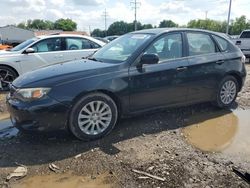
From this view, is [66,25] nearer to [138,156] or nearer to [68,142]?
[68,142]

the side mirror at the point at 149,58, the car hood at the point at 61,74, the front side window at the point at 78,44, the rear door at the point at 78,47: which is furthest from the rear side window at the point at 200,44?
the front side window at the point at 78,44

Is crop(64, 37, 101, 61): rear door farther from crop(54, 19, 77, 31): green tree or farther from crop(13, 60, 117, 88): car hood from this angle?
crop(54, 19, 77, 31): green tree

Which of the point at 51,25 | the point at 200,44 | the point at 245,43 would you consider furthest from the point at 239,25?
the point at 51,25

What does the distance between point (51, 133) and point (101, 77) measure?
1117 millimetres

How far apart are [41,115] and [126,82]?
1.42 metres

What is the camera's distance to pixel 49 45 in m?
9.73

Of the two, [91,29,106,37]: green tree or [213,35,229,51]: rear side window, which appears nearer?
[213,35,229,51]: rear side window

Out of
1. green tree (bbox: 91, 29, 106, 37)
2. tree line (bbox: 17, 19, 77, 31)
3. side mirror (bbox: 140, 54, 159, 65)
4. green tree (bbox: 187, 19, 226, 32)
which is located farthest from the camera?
tree line (bbox: 17, 19, 77, 31)

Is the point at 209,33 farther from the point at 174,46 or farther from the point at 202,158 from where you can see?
the point at 202,158

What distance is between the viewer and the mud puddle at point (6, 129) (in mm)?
5427

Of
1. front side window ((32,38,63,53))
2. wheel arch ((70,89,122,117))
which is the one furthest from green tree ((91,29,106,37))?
wheel arch ((70,89,122,117))

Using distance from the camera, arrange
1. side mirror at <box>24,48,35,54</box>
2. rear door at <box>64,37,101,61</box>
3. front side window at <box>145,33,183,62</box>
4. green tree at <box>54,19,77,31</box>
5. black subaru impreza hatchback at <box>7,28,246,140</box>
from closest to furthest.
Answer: black subaru impreza hatchback at <box>7,28,246,140</box>, front side window at <box>145,33,183,62</box>, side mirror at <box>24,48,35,54</box>, rear door at <box>64,37,101,61</box>, green tree at <box>54,19,77,31</box>

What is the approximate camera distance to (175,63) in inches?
226

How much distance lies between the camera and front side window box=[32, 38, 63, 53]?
9.62m
